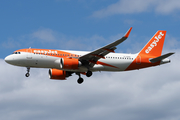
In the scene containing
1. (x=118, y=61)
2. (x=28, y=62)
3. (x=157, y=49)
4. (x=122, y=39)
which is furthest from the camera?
(x=157, y=49)

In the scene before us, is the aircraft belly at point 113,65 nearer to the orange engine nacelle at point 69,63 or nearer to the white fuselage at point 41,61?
the white fuselage at point 41,61

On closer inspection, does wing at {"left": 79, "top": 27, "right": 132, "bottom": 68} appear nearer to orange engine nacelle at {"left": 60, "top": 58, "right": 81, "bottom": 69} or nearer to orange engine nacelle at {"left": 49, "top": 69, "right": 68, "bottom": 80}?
orange engine nacelle at {"left": 60, "top": 58, "right": 81, "bottom": 69}

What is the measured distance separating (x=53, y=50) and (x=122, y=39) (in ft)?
40.1

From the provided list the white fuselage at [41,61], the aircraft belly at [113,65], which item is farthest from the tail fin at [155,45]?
the white fuselage at [41,61]

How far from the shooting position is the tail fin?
56.2 metres

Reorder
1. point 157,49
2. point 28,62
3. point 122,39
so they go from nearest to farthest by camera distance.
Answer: point 122,39 → point 28,62 → point 157,49

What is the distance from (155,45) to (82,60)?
14252 mm

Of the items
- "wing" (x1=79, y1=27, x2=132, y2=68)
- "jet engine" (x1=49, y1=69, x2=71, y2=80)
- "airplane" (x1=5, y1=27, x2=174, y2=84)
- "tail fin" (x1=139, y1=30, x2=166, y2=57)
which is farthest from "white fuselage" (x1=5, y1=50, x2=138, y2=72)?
"tail fin" (x1=139, y1=30, x2=166, y2=57)

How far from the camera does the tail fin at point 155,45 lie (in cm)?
5617

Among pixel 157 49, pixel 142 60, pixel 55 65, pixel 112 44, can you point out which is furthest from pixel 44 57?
pixel 157 49

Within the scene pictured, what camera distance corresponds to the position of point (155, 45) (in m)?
57.3

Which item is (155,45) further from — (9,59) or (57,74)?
(9,59)

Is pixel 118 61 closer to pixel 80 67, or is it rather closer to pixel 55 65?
pixel 80 67

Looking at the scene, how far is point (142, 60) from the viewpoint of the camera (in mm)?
53656
